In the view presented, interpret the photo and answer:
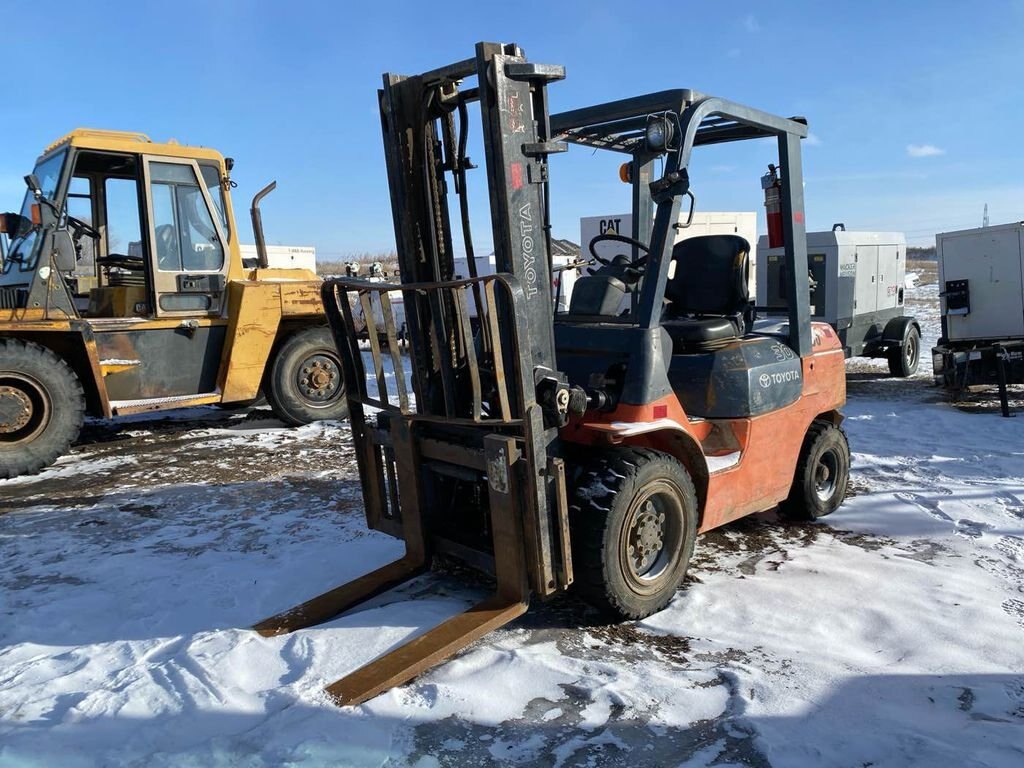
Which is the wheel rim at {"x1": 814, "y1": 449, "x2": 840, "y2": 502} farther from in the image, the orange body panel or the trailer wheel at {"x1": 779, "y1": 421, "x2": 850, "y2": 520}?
the orange body panel

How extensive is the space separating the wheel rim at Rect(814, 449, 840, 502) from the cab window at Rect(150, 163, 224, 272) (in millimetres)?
6440

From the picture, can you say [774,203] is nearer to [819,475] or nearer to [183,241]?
[819,475]

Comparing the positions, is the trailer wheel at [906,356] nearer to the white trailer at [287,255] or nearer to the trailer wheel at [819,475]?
the trailer wheel at [819,475]

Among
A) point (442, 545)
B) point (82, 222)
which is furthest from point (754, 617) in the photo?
point (82, 222)

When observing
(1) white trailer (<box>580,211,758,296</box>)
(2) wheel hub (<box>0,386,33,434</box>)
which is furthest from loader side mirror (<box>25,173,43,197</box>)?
(1) white trailer (<box>580,211,758,296</box>)

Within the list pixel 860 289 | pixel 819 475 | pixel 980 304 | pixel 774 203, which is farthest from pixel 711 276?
pixel 860 289

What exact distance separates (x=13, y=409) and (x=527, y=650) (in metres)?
6.01

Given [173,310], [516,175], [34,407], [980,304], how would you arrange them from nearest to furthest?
[516,175], [34,407], [173,310], [980,304]

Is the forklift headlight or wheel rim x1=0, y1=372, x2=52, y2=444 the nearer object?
the forklift headlight

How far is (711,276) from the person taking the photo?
504 centimetres

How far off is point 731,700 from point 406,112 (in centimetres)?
304

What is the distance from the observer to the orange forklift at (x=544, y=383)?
3461 mm

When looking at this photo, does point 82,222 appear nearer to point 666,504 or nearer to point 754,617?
point 666,504

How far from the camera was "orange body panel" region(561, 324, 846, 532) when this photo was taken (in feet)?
12.7
